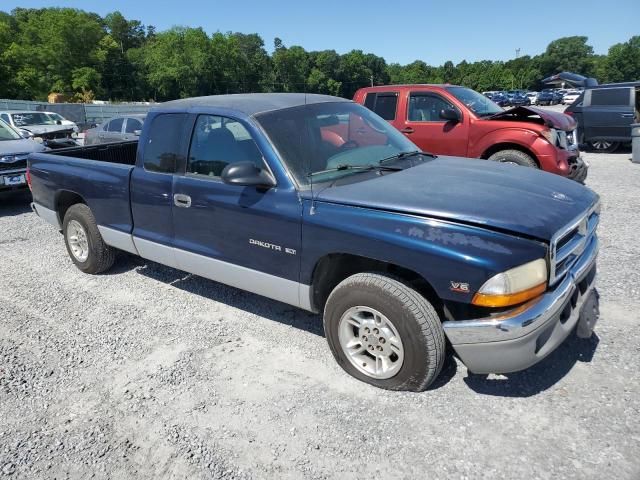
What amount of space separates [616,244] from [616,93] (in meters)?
8.90

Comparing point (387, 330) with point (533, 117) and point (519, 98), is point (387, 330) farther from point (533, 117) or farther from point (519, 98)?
point (519, 98)

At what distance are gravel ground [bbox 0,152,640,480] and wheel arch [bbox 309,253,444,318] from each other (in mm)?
534

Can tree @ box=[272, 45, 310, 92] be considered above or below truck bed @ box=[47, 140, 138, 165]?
above

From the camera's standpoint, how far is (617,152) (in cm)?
1305

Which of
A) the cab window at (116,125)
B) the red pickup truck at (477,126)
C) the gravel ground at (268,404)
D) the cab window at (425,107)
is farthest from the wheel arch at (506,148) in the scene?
the cab window at (116,125)

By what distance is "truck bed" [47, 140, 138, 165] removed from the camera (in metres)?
5.68

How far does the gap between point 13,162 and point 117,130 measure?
4738 millimetres

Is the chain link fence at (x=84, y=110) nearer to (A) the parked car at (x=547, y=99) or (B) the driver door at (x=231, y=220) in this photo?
(B) the driver door at (x=231, y=220)

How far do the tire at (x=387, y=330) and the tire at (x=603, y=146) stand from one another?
1254cm

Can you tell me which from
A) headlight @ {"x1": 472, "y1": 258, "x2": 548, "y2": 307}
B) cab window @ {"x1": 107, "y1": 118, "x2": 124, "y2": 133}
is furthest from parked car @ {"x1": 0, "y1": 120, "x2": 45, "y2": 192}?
headlight @ {"x1": 472, "y1": 258, "x2": 548, "y2": 307}

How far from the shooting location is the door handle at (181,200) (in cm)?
381

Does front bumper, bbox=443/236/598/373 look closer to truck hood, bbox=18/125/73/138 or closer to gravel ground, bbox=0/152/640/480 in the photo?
gravel ground, bbox=0/152/640/480

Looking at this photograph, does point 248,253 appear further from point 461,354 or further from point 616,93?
point 616,93

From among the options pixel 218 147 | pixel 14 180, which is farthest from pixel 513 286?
pixel 14 180
